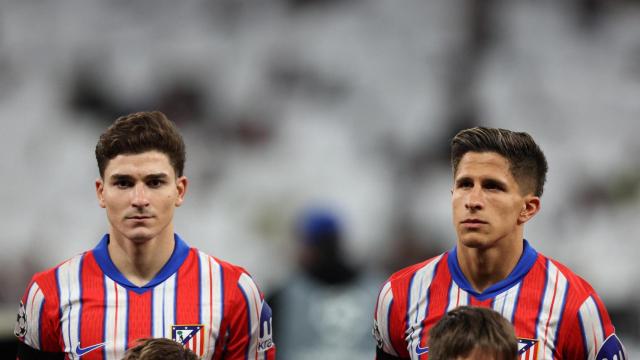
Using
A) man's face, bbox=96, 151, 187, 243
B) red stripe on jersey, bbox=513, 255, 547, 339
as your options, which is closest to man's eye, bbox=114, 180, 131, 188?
man's face, bbox=96, 151, 187, 243

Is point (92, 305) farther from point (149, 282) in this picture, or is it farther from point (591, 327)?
point (591, 327)

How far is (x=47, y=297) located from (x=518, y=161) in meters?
1.67

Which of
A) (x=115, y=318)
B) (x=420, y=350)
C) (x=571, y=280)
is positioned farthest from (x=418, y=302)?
(x=115, y=318)

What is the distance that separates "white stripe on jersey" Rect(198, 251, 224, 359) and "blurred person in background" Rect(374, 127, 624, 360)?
59 centimetres

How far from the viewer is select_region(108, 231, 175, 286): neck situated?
3416 mm

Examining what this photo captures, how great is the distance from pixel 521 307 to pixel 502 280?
0.12 m

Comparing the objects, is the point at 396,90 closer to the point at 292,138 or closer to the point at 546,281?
the point at 292,138

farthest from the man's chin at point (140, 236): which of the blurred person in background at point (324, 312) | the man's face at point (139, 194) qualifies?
the blurred person in background at point (324, 312)

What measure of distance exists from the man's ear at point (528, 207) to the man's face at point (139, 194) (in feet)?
3.85

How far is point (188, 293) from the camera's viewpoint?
3416mm

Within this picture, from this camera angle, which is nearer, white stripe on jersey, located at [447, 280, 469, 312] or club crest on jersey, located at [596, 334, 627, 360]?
club crest on jersey, located at [596, 334, 627, 360]

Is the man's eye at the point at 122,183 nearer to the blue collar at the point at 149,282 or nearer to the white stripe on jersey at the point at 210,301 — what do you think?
the blue collar at the point at 149,282

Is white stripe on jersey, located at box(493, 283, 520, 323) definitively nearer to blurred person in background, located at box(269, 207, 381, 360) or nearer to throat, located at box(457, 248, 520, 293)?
throat, located at box(457, 248, 520, 293)

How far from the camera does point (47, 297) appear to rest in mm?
3387
